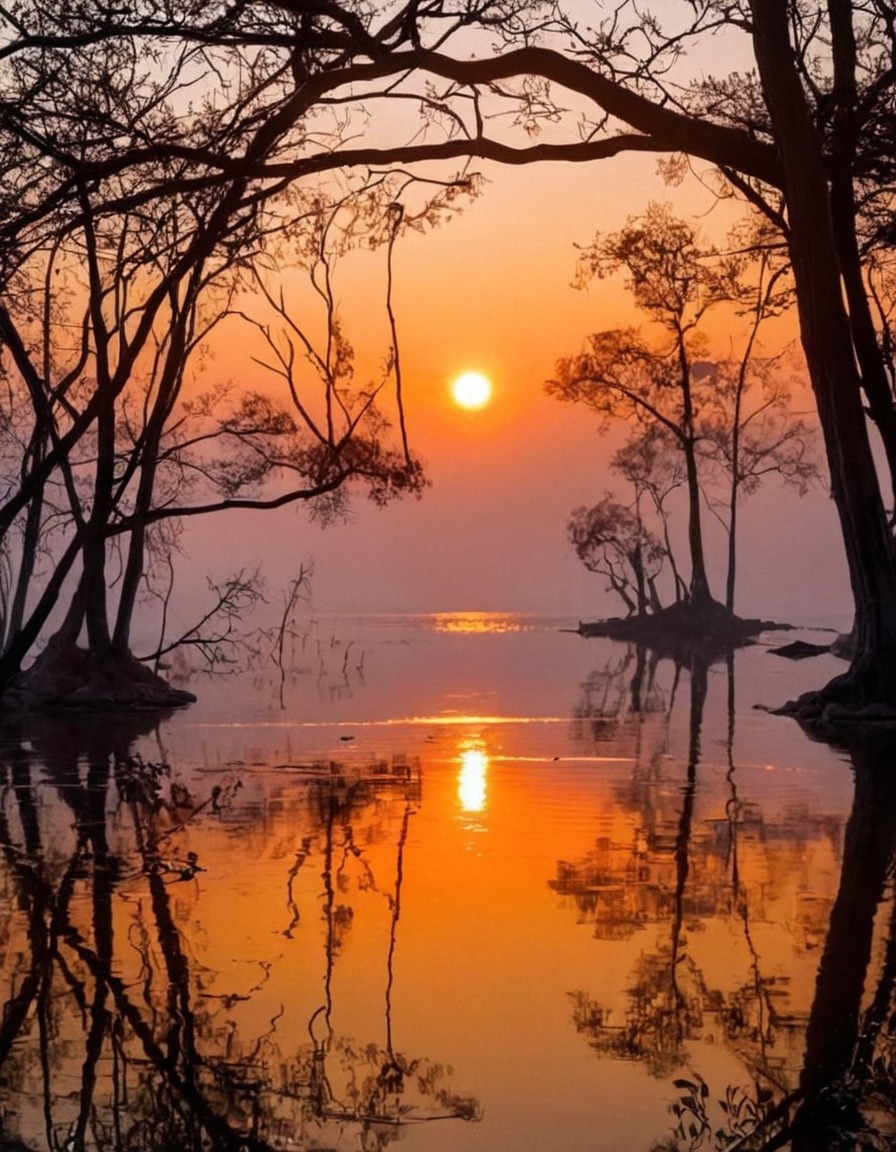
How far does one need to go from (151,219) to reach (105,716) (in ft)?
38.4

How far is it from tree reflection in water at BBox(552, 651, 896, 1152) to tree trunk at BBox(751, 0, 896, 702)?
6509 mm

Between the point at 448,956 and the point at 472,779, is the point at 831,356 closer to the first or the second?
A: the point at 472,779

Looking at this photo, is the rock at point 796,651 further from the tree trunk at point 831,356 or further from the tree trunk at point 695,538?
the tree trunk at point 831,356

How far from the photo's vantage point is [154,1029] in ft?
15.6

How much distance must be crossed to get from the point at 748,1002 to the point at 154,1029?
1.94 m

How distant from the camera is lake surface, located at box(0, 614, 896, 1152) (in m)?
4.02

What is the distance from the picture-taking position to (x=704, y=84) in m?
19.2

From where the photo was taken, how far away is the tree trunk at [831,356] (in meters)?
15.0

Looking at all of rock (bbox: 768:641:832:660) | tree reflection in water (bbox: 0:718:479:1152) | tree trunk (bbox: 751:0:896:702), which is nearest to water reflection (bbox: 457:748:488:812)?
tree reflection in water (bbox: 0:718:479:1152)

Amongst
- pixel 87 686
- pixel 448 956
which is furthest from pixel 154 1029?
pixel 87 686

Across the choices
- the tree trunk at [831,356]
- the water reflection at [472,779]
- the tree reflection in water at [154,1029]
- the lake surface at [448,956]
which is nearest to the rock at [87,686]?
the water reflection at [472,779]

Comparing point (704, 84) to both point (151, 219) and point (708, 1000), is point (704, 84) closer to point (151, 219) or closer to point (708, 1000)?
point (151, 219)

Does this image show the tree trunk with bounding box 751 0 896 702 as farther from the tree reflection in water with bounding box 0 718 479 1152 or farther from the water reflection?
the tree reflection in water with bounding box 0 718 479 1152

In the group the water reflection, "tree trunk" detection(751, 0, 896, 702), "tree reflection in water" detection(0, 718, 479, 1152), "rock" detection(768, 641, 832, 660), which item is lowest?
"tree reflection in water" detection(0, 718, 479, 1152)
